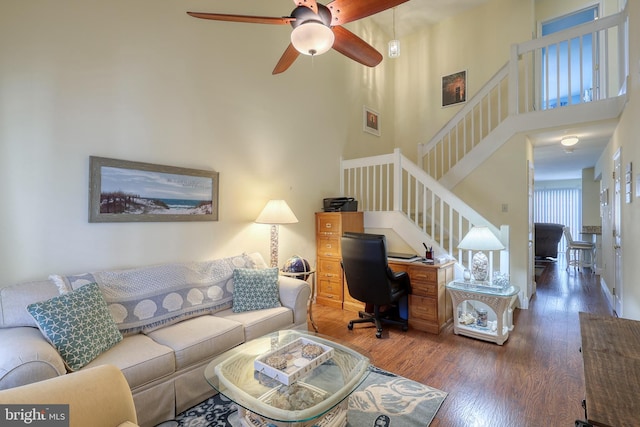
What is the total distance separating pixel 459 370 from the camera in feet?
7.95

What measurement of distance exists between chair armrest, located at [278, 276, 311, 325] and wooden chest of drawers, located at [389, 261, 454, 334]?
120cm

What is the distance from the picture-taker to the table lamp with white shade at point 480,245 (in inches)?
115

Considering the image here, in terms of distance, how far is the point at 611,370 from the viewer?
3.47 ft

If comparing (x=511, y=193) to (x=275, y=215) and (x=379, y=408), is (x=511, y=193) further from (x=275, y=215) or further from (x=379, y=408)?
(x=379, y=408)

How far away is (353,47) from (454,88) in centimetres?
401

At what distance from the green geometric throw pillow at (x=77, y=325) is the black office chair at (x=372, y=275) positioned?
2.06 m

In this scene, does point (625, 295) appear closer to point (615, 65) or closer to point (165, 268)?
point (615, 65)

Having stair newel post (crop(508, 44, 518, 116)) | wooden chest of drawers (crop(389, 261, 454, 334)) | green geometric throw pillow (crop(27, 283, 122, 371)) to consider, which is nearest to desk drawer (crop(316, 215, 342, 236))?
wooden chest of drawers (crop(389, 261, 454, 334))

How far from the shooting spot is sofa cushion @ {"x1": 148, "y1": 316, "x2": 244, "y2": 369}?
1968mm

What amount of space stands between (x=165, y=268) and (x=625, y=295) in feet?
14.8

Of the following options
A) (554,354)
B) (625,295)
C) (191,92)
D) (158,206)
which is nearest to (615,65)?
(625,295)

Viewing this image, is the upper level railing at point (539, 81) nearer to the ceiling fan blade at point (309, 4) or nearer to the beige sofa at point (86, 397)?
the ceiling fan blade at point (309, 4)

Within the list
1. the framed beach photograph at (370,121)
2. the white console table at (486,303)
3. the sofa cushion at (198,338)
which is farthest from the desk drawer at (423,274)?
the framed beach photograph at (370,121)

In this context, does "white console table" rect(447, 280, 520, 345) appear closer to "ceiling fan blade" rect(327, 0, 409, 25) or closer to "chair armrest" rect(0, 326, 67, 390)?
"ceiling fan blade" rect(327, 0, 409, 25)
